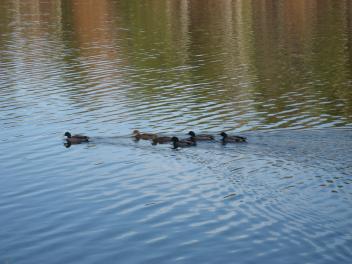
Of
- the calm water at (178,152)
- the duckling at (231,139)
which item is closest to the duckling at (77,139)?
the calm water at (178,152)

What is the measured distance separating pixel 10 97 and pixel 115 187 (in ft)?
59.4

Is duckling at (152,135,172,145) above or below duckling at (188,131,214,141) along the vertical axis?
below

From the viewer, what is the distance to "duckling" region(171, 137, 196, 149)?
2930 cm

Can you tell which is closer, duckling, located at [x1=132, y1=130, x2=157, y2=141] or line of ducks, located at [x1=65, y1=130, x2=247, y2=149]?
line of ducks, located at [x1=65, y1=130, x2=247, y2=149]

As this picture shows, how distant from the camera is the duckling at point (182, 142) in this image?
29.3 metres

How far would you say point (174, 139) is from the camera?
29.7m

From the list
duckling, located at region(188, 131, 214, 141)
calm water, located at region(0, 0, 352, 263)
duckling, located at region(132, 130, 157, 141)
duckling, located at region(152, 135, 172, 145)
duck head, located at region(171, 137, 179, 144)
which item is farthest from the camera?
duckling, located at region(132, 130, 157, 141)

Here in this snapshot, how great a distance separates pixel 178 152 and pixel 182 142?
0.67 m

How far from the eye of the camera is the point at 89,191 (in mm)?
25141

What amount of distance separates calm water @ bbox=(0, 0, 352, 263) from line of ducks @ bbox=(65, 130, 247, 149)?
378mm

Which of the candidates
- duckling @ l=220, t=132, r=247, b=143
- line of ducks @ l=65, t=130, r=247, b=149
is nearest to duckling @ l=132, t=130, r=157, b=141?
line of ducks @ l=65, t=130, r=247, b=149

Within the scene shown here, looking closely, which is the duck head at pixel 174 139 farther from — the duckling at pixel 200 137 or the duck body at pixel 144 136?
the duck body at pixel 144 136

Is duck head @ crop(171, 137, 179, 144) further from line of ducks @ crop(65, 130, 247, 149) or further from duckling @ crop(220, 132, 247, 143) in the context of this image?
duckling @ crop(220, 132, 247, 143)

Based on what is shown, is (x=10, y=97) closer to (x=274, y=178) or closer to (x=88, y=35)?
(x=274, y=178)
